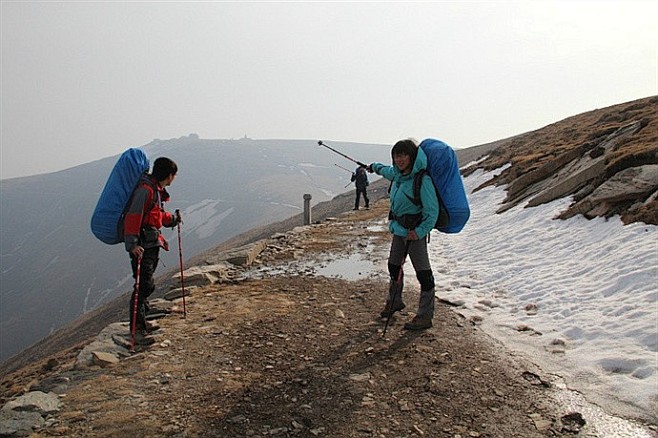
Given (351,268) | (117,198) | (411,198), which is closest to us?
(117,198)

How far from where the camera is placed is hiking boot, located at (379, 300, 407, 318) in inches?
261

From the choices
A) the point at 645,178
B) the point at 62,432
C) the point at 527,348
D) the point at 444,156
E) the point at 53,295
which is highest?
the point at 444,156

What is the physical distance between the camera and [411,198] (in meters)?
5.92

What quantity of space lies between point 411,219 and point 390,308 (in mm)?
1553

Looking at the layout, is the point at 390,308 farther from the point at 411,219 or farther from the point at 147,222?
the point at 147,222

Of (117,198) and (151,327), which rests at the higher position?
(117,198)

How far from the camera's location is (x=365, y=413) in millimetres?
4309

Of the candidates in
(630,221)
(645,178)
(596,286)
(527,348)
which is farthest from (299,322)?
(645,178)

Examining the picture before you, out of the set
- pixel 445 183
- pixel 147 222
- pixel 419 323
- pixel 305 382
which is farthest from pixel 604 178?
pixel 147 222

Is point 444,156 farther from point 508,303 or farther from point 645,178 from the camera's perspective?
point 645,178

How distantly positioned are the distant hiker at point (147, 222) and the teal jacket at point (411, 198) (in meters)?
3.21

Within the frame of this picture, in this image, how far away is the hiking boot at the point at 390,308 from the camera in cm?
664

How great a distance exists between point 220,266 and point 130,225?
16.5ft

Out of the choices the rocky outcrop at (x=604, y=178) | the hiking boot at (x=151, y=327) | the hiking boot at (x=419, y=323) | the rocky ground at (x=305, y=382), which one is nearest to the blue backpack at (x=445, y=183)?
the hiking boot at (x=419, y=323)
